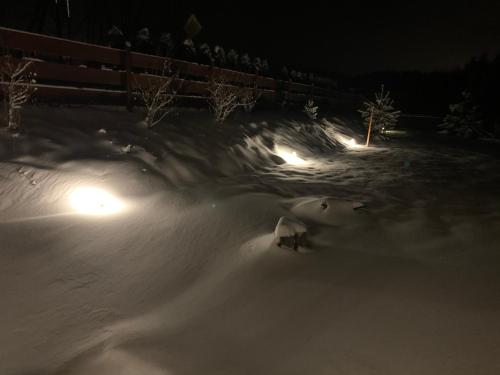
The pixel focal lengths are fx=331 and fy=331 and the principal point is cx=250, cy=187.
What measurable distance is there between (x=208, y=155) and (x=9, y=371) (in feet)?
18.8

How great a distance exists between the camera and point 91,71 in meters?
7.68

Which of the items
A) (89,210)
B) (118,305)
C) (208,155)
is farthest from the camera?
(208,155)

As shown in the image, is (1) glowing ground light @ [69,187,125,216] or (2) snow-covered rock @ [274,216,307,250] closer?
(2) snow-covered rock @ [274,216,307,250]

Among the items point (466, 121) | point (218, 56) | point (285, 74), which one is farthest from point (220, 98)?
point (466, 121)

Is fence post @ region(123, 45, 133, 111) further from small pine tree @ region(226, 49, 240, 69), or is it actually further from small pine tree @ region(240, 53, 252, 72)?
small pine tree @ region(240, 53, 252, 72)

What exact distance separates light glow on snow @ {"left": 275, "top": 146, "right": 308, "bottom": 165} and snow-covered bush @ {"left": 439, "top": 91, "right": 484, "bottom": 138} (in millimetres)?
16863

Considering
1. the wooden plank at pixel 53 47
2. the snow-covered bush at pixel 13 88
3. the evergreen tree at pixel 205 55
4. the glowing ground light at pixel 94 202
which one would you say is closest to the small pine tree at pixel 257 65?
the evergreen tree at pixel 205 55

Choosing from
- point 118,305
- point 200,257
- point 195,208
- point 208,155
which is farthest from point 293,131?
point 118,305

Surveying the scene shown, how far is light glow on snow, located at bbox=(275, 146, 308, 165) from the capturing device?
995cm

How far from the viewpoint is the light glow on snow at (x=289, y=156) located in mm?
9949

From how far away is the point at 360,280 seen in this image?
283cm

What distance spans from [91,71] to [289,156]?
19.2 feet

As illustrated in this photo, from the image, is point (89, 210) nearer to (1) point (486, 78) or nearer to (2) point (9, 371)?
(2) point (9, 371)

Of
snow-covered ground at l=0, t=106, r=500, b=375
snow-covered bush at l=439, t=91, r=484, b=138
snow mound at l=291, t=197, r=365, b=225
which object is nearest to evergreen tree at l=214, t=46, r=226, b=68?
snow-covered ground at l=0, t=106, r=500, b=375
